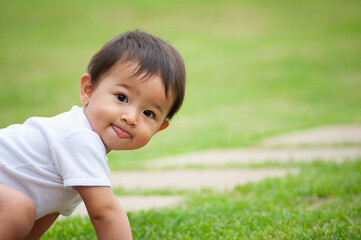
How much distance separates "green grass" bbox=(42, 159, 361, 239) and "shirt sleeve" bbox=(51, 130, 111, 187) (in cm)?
80

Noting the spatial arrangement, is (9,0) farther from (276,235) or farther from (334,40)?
(276,235)

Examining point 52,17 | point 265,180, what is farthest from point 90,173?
point 52,17

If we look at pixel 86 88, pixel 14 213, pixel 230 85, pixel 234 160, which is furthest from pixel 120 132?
pixel 230 85

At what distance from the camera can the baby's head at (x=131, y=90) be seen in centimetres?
204

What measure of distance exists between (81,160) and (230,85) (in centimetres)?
1201

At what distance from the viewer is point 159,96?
6.81 ft

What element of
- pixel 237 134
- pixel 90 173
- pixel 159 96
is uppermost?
pixel 159 96

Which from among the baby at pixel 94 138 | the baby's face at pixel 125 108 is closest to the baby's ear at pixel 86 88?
the baby at pixel 94 138

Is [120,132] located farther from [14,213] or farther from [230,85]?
[230,85]

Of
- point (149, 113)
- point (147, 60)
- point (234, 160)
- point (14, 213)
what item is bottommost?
point (234, 160)

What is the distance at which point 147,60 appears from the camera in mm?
2104

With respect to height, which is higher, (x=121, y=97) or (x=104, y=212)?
(x=121, y=97)

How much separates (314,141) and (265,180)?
226cm

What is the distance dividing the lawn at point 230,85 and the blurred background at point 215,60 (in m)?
0.04
